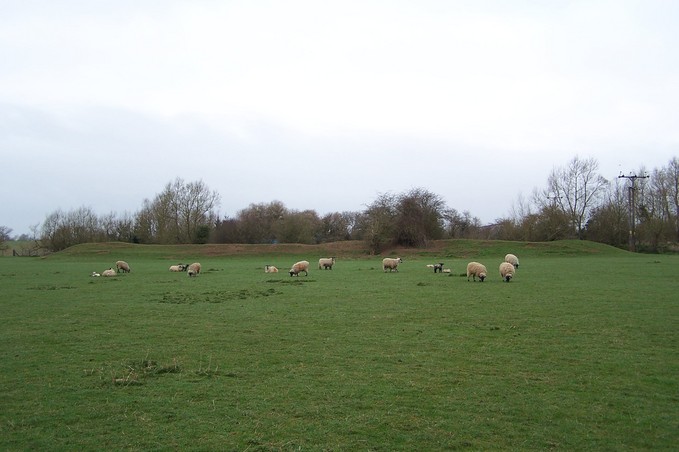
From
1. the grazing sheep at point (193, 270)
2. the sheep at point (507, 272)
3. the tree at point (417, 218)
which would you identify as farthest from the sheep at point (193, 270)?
the tree at point (417, 218)

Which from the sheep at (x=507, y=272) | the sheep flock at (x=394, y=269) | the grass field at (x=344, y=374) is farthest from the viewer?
the sheep flock at (x=394, y=269)

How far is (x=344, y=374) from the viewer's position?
8.21 metres

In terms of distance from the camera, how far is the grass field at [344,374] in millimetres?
5809

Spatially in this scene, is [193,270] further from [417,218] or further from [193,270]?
[417,218]

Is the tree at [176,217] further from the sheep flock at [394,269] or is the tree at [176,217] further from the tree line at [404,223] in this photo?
the sheep flock at [394,269]

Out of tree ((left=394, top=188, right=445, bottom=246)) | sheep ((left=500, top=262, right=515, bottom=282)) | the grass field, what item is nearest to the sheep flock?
sheep ((left=500, top=262, right=515, bottom=282))

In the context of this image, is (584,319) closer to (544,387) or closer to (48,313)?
(544,387)

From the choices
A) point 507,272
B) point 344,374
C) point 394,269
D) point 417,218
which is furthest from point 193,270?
point 417,218

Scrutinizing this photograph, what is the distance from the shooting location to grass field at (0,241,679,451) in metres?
5.81

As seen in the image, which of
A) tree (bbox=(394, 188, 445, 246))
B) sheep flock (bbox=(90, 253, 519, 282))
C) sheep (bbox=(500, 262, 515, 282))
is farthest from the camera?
tree (bbox=(394, 188, 445, 246))

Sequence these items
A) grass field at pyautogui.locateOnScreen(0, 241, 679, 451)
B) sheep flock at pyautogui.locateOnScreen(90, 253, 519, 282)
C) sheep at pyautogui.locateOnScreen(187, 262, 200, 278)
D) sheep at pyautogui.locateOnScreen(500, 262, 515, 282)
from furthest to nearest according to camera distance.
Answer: sheep at pyautogui.locateOnScreen(187, 262, 200, 278)
sheep flock at pyautogui.locateOnScreen(90, 253, 519, 282)
sheep at pyautogui.locateOnScreen(500, 262, 515, 282)
grass field at pyautogui.locateOnScreen(0, 241, 679, 451)

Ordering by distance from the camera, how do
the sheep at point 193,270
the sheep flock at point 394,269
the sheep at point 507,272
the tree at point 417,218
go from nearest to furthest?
the sheep at point 507,272 → the sheep flock at point 394,269 → the sheep at point 193,270 → the tree at point 417,218

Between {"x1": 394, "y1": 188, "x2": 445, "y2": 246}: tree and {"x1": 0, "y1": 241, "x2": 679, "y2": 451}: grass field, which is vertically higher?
{"x1": 394, "y1": 188, "x2": 445, "y2": 246}: tree

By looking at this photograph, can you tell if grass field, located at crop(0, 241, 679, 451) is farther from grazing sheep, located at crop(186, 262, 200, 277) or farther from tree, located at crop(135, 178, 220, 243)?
tree, located at crop(135, 178, 220, 243)
